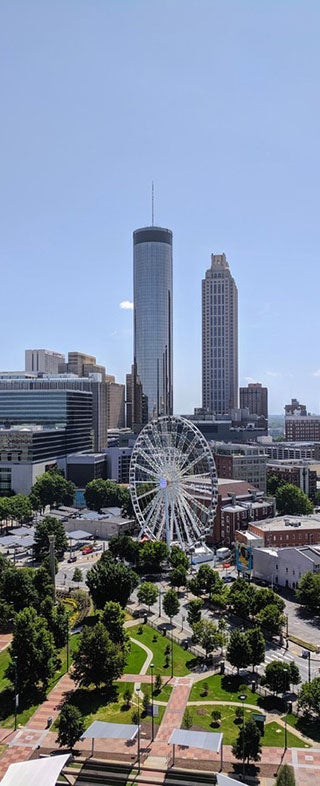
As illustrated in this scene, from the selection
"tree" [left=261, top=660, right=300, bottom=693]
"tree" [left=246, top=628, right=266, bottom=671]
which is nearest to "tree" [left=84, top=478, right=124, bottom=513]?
"tree" [left=246, top=628, right=266, bottom=671]

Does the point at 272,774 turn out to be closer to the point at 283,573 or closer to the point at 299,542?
the point at 283,573

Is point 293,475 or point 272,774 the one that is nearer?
point 272,774

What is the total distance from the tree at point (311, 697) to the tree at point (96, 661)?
1600cm

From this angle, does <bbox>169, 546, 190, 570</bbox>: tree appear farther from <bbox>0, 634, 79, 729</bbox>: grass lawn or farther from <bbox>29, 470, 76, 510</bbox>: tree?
<bbox>29, 470, 76, 510</bbox>: tree

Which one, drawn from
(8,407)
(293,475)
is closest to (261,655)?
(293,475)

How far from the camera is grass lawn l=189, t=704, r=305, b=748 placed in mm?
45469

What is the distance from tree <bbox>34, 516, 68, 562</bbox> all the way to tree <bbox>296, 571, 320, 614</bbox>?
42373mm

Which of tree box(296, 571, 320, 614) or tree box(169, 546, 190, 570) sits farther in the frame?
tree box(169, 546, 190, 570)

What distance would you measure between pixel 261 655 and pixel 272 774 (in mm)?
14422

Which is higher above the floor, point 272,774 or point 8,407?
point 8,407

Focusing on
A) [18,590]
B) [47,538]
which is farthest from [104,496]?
[18,590]

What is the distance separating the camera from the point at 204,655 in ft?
202

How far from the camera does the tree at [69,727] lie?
44125 mm

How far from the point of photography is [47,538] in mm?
98688
